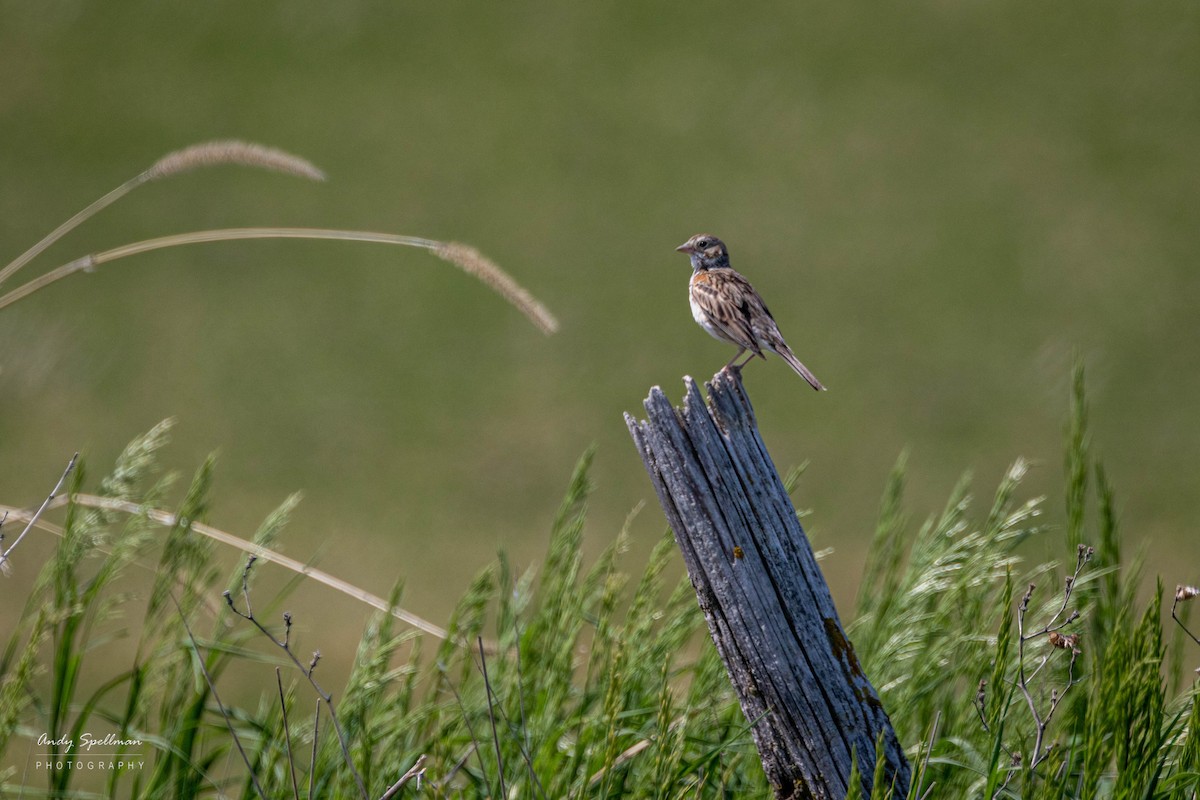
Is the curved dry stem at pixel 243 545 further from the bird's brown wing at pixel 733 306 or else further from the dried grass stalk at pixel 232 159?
the bird's brown wing at pixel 733 306

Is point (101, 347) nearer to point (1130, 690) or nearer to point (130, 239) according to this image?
point (130, 239)

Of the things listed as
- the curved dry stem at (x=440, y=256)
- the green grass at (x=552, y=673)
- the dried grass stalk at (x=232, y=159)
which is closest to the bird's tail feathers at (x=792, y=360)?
the green grass at (x=552, y=673)

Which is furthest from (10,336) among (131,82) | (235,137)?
(131,82)

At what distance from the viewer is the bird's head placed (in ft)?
13.6

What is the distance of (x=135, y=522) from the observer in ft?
9.60

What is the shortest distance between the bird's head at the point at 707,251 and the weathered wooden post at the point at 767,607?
203cm

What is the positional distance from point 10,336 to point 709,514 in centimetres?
871

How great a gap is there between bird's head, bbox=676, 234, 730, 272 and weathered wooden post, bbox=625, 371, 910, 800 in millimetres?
2027

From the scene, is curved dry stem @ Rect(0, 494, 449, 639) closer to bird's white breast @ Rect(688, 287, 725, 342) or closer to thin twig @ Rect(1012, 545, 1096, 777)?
bird's white breast @ Rect(688, 287, 725, 342)

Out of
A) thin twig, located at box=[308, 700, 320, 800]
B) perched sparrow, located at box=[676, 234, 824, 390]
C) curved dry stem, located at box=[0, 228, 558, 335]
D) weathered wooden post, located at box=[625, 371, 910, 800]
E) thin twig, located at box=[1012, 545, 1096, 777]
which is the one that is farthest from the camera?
perched sparrow, located at box=[676, 234, 824, 390]

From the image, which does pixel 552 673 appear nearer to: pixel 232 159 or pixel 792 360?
pixel 792 360

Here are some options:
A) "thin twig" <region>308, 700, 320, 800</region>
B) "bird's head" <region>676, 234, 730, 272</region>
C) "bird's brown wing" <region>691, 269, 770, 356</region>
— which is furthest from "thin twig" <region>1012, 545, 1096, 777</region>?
"bird's head" <region>676, 234, 730, 272</region>

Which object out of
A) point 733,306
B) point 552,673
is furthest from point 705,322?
point 552,673

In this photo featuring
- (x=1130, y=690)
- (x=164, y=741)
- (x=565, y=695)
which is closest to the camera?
(x=1130, y=690)
